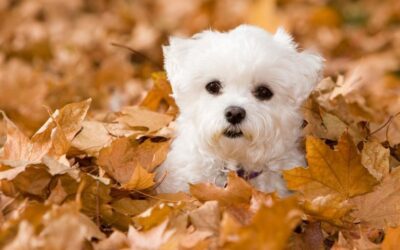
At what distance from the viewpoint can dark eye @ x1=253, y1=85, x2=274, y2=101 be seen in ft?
8.74

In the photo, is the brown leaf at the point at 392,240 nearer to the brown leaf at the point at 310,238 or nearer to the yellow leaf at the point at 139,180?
the brown leaf at the point at 310,238

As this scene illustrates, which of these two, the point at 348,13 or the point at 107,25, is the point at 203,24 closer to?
the point at 107,25

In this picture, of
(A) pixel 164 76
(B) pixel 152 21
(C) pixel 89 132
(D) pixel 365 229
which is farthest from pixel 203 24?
(D) pixel 365 229

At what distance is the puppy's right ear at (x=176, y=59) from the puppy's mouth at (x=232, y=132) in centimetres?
28

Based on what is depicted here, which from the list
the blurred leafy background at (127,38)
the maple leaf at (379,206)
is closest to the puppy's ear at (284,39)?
the maple leaf at (379,206)

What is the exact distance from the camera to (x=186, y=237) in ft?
6.90

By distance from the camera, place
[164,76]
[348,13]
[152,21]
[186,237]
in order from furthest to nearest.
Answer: [348,13]
[152,21]
[164,76]
[186,237]

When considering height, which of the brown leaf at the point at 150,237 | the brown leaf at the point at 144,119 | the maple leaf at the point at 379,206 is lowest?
the brown leaf at the point at 150,237

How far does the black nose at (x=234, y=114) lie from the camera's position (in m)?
2.54

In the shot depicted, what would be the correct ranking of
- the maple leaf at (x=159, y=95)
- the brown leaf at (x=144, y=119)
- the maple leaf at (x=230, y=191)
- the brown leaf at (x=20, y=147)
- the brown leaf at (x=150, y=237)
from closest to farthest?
the brown leaf at (x=150, y=237) → the maple leaf at (x=230, y=191) → the brown leaf at (x=20, y=147) → the brown leaf at (x=144, y=119) → the maple leaf at (x=159, y=95)

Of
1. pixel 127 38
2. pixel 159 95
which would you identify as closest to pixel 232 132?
pixel 159 95

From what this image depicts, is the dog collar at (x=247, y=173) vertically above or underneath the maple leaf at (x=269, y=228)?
above

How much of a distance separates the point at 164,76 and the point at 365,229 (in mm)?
1106

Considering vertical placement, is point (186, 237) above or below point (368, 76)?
below
